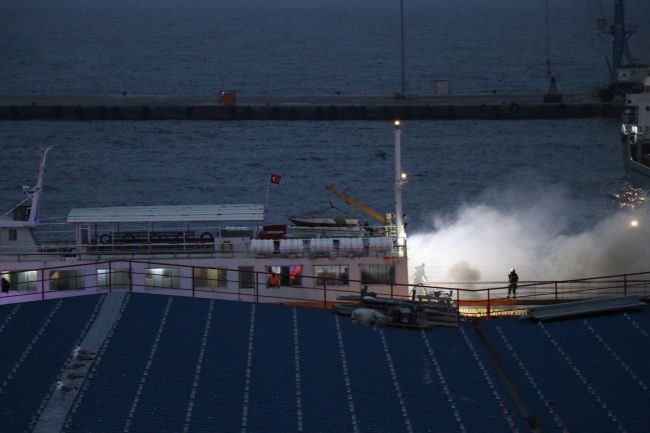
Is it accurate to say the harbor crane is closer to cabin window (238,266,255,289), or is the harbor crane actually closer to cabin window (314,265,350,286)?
cabin window (314,265,350,286)

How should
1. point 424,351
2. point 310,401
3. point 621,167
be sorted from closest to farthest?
1. point 310,401
2. point 424,351
3. point 621,167

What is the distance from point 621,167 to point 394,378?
→ 67.8m

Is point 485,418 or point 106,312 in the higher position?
point 106,312

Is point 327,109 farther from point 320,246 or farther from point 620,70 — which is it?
point 320,246

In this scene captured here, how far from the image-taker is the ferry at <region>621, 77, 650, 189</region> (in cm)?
7312

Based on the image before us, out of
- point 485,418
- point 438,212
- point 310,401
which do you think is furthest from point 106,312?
point 438,212

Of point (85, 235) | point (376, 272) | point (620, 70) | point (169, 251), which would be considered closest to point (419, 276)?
point (376, 272)

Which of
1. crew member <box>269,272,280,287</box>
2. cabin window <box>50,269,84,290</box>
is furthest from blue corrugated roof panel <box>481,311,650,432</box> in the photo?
cabin window <box>50,269,84,290</box>

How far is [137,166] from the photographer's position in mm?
92125

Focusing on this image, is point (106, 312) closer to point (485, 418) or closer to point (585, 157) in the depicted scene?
point (485, 418)

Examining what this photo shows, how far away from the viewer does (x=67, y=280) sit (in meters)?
32.7

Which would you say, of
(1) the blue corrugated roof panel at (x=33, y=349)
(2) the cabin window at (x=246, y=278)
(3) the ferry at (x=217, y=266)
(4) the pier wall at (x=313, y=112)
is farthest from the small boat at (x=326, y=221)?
(4) the pier wall at (x=313, y=112)

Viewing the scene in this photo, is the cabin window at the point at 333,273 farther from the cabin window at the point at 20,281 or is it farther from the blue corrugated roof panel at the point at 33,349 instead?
the cabin window at the point at 20,281

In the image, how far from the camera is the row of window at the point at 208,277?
32.5 meters
